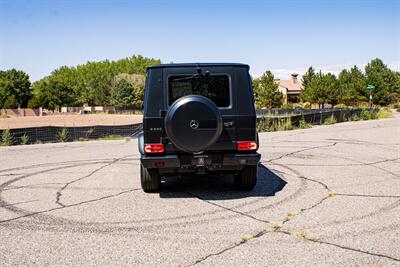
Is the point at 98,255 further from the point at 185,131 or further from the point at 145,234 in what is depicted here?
the point at 185,131

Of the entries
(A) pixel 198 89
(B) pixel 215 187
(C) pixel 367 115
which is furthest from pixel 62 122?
(A) pixel 198 89

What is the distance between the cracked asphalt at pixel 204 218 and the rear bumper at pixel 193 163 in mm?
603

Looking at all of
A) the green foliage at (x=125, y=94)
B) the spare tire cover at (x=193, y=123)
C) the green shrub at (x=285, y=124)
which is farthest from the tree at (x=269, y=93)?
the spare tire cover at (x=193, y=123)

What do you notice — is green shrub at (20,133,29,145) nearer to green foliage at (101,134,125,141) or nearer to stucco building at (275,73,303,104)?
green foliage at (101,134,125,141)

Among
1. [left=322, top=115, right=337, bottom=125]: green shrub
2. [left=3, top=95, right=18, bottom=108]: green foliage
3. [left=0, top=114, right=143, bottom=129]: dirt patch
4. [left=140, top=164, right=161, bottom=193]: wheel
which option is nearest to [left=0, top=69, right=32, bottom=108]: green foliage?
[left=3, top=95, right=18, bottom=108]: green foliage

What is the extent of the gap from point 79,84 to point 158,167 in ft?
379

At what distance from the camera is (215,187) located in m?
7.25

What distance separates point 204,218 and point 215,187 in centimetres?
207

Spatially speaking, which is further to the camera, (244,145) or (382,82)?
(382,82)

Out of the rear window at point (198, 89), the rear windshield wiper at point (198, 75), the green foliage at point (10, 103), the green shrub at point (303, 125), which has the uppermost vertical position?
the green foliage at point (10, 103)

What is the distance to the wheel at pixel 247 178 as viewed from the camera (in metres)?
6.51

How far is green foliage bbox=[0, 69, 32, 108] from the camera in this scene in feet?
297

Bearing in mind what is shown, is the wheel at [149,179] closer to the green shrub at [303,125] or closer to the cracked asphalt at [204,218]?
the cracked asphalt at [204,218]

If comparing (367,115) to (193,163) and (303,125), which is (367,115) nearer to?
(303,125)
